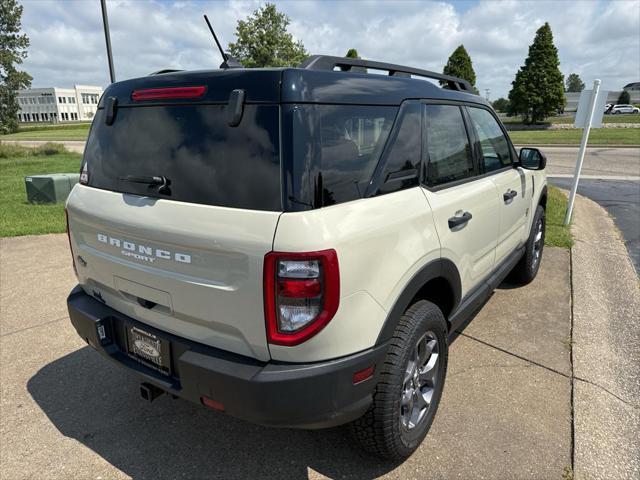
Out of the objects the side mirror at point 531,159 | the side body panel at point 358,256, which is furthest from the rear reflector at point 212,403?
the side mirror at point 531,159

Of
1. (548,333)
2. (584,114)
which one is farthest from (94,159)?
(584,114)

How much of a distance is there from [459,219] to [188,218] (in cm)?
152

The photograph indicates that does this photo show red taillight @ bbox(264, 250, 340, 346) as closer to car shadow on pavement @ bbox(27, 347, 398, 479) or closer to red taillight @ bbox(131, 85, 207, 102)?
red taillight @ bbox(131, 85, 207, 102)

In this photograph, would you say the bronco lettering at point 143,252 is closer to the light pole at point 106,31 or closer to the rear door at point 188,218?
the rear door at point 188,218

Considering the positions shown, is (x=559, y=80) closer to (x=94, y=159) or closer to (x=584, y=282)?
(x=584, y=282)

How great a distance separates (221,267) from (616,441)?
2405 millimetres

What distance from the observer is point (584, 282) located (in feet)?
16.1

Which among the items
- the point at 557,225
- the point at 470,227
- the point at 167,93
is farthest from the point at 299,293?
the point at 557,225

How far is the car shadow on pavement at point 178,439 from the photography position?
7.89 ft

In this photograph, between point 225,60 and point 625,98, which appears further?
point 625,98

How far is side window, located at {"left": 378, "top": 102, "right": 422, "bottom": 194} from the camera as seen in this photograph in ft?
7.16

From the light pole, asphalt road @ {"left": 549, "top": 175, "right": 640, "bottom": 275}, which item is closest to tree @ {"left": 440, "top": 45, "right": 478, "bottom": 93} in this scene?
asphalt road @ {"left": 549, "top": 175, "right": 640, "bottom": 275}

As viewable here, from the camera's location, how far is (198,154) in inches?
78.6

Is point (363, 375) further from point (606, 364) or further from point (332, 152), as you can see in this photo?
point (606, 364)
